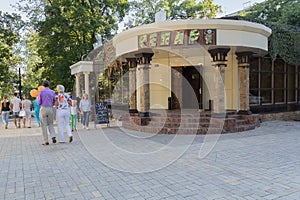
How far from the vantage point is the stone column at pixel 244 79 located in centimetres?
922

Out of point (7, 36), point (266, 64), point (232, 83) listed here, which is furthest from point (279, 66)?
point (7, 36)

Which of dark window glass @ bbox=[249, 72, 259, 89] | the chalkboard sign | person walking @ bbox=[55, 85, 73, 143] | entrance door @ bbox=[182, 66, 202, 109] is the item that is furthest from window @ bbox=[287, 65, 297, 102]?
person walking @ bbox=[55, 85, 73, 143]

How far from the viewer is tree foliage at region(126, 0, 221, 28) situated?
78.8 feet

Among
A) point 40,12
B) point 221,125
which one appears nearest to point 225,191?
point 221,125

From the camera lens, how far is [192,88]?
11.7 m

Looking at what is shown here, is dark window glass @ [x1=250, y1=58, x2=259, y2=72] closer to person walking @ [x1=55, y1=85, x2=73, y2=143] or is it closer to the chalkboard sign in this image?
the chalkboard sign

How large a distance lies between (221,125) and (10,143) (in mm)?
6354

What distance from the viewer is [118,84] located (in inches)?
563

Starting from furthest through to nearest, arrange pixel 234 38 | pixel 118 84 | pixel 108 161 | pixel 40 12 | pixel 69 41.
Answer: pixel 40 12 < pixel 69 41 < pixel 118 84 < pixel 234 38 < pixel 108 161

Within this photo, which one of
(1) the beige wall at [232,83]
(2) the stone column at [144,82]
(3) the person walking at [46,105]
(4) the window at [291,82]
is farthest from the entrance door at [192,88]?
(3) the person walking at [46,105]

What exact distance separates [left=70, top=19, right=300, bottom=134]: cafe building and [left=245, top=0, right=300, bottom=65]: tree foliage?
67 centimetres

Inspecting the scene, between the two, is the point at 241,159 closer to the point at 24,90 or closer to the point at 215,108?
the point at 215,108

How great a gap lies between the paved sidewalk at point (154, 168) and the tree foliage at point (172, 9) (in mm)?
19168

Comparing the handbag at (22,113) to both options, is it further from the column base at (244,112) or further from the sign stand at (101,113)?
the column base at (244,112)
